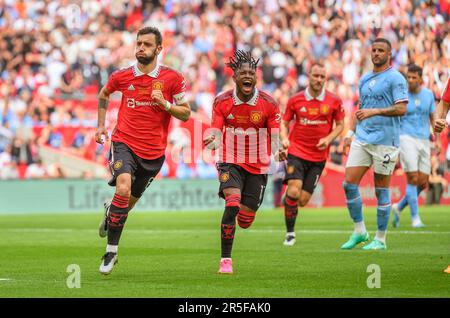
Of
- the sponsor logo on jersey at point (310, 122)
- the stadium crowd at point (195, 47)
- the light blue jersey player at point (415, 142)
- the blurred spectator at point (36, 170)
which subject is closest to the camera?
the sponsor logo on jersey at point (310, 122)

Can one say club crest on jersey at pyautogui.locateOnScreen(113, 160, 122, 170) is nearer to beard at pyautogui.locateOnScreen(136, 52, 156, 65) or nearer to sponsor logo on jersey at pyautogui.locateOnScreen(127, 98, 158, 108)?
sponsor logo on jersey at pyautogui.locateOnScreen(127, 98, 158, 108)

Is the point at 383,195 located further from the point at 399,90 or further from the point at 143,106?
the point at 143,106

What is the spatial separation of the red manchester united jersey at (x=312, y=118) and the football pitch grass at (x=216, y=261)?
1387 mm

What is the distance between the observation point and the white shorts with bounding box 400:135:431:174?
19.1m

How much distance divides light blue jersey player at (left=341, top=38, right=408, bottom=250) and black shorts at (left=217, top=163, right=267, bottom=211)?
2.35 m

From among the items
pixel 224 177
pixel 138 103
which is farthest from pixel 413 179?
pixel 138 103

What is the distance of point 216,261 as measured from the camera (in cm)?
1262

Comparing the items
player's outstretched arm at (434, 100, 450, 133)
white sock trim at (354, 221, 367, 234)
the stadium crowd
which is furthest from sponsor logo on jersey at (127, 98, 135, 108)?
the stadium crowd

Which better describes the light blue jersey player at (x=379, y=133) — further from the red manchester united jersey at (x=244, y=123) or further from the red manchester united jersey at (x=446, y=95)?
the red manchester united jersey at (x=244, y=123)

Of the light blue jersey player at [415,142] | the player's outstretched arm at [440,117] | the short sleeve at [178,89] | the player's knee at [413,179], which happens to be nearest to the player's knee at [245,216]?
the short sleeve at [178,89]

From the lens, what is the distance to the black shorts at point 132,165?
438 inches

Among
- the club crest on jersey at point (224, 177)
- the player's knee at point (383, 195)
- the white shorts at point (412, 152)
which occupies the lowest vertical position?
the player's knee at point (383, 195)

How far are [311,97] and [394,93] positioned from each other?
8.85 feet
